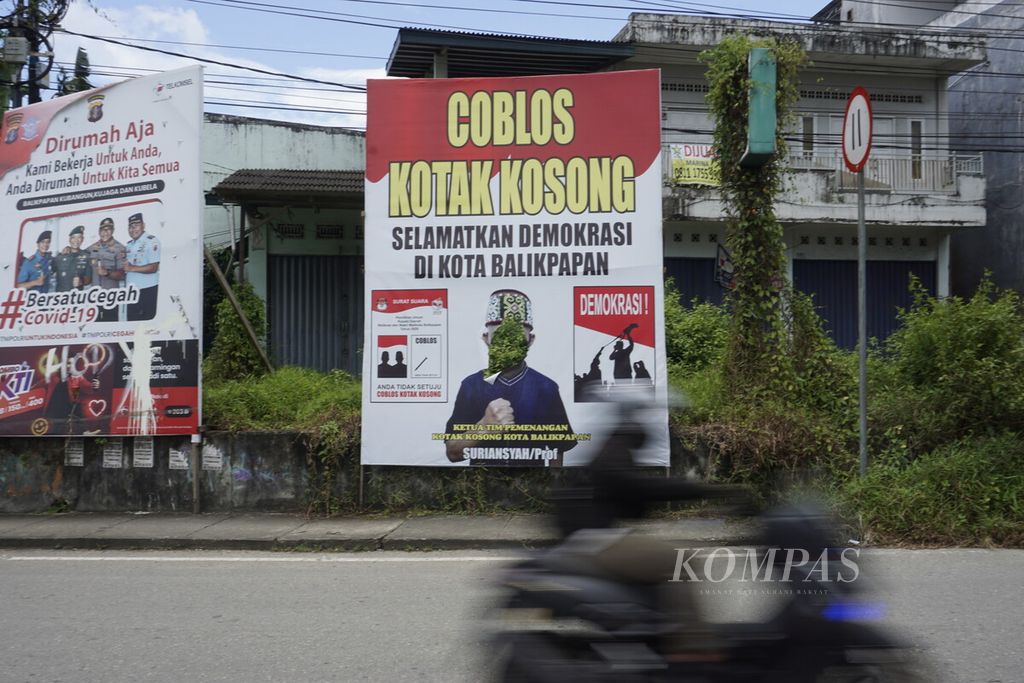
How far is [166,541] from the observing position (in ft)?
27.2

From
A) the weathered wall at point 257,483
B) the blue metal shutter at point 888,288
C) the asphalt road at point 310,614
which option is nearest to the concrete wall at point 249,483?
the weathered wall at point 257,483

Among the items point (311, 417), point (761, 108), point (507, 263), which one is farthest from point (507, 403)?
point (761, 108)

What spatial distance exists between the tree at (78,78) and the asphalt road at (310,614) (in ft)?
34.0

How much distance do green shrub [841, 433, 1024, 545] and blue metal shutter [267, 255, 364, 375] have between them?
36.4ft

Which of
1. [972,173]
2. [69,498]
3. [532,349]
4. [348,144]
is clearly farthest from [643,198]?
[972,173]

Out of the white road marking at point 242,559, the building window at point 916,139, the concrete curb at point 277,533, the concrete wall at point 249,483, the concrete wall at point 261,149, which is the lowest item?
the white road marking at point 242,559

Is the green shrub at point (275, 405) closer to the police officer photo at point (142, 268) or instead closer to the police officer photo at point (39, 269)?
the police officer photo at point (142, 268)

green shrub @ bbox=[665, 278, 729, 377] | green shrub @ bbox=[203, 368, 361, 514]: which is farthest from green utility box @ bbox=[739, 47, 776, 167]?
green shrub @ bbox=[203, 368, 361, 514]

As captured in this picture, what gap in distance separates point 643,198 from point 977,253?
1615 centimetres

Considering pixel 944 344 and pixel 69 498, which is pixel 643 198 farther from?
pixel 69 498

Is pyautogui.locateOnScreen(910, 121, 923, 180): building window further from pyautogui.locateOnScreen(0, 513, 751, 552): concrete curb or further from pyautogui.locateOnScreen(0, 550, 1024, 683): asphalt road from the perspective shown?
pyautogui.locateOnScreen(0, 513, 751, 552): concrete curb

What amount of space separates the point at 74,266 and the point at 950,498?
952cm

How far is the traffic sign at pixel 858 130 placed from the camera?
829cm

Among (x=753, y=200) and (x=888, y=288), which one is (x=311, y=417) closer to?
(x=753, y=200)
